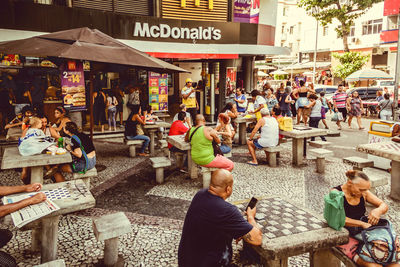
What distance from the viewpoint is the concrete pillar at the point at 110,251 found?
145 inches

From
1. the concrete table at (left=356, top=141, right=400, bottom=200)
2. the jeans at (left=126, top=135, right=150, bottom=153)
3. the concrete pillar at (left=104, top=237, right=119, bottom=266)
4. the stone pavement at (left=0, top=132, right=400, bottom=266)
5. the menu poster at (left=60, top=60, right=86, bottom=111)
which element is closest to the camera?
the concrete pillar at (left=104, top=237, right=119, bottom=266)

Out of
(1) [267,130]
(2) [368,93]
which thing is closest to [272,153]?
(1) [267,130]

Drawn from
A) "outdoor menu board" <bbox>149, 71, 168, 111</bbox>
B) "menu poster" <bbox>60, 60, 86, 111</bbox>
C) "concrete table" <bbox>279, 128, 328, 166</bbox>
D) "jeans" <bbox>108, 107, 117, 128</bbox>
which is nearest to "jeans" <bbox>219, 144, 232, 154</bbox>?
"concrete table" <bbox>279, 128, 328, 166</bbox>

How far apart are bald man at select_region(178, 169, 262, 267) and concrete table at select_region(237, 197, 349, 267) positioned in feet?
1.26

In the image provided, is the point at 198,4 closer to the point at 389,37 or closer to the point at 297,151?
the point at 297,151

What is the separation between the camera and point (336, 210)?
10.7ft

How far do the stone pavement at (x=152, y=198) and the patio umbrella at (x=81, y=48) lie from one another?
8.25ft

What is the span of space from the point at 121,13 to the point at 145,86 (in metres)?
3.13

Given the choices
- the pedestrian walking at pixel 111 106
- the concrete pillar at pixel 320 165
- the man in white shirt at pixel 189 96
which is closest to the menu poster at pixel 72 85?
the pedestrian walking at pixel 111 106

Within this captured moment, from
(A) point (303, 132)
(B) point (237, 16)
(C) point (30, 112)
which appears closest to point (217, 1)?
(B) point (237, 16)

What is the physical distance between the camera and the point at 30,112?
24.5 feet

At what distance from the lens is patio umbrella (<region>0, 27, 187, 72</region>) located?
5.23 meters

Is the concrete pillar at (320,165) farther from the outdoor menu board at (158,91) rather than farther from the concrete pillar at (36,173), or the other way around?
the outdoor menu board at (158,91)

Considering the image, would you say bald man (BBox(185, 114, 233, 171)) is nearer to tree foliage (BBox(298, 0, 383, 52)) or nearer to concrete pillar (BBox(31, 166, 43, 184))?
concrete pillar (BBox(31, 166, 43, 184))
